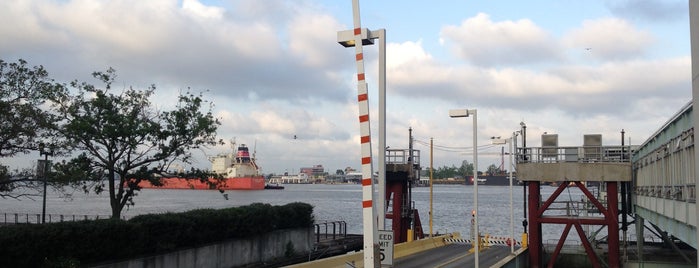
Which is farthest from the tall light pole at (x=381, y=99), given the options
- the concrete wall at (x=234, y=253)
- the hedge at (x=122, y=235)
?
the concrete wall at (x=234, y=253)

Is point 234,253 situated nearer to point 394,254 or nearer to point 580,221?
point 394,254

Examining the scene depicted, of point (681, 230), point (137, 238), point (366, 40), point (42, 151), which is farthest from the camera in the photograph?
point (42, 151)

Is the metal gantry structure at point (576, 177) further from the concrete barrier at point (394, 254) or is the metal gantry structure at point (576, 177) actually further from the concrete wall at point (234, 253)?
the concrete wall at point (234, 253)

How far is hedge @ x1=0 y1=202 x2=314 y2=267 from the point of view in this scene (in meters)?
19.1

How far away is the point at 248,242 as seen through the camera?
2969cm

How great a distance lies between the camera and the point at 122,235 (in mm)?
22375

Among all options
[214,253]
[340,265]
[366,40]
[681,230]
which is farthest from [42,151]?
[681,230]

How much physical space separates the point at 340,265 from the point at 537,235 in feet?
47.9

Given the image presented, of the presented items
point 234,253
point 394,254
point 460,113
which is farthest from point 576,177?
point 234,253

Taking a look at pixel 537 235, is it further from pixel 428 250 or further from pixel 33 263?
pixel 33 263

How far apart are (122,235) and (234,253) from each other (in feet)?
23.6

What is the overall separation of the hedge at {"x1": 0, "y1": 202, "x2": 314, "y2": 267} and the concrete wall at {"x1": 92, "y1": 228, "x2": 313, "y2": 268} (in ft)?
0.99

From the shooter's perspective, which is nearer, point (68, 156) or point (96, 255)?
point (96, 255)

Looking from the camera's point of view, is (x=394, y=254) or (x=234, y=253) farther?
(x=234, y=253)
